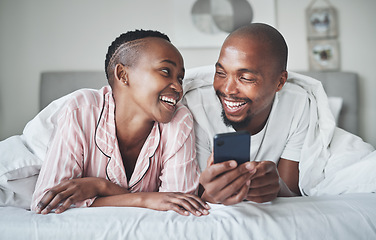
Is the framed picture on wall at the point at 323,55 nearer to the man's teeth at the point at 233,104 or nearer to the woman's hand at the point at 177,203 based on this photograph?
the man's teeth at the point at 233,104

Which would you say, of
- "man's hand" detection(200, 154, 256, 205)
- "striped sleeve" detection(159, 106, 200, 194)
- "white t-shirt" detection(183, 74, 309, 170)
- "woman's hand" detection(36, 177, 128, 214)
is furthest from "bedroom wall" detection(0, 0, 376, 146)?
"man's hand" detection(200, 154, 256, 205)

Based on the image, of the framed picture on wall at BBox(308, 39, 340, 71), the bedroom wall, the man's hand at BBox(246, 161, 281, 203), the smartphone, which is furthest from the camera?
the framed picture on wall at BBox(308, 39, 340, 71)

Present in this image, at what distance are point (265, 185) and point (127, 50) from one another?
0.64 m

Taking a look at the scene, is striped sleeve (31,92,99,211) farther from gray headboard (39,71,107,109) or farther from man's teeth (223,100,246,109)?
gray headboard (39,71,107,109)

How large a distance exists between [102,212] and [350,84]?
2.14 meters

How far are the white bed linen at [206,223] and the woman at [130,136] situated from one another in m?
0.11

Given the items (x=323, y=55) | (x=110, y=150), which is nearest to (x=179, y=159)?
(x=110, y=150)

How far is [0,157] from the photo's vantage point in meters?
1.17

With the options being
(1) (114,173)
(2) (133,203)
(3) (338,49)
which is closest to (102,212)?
(2) (133,203)

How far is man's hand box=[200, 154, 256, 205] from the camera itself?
769 mm

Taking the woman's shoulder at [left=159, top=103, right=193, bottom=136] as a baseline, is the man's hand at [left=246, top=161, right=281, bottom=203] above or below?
below

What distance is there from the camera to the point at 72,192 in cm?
94

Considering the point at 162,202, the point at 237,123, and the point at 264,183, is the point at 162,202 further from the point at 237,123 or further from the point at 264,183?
the point at 237,123

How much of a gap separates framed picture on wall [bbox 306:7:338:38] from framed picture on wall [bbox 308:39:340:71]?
6cm
